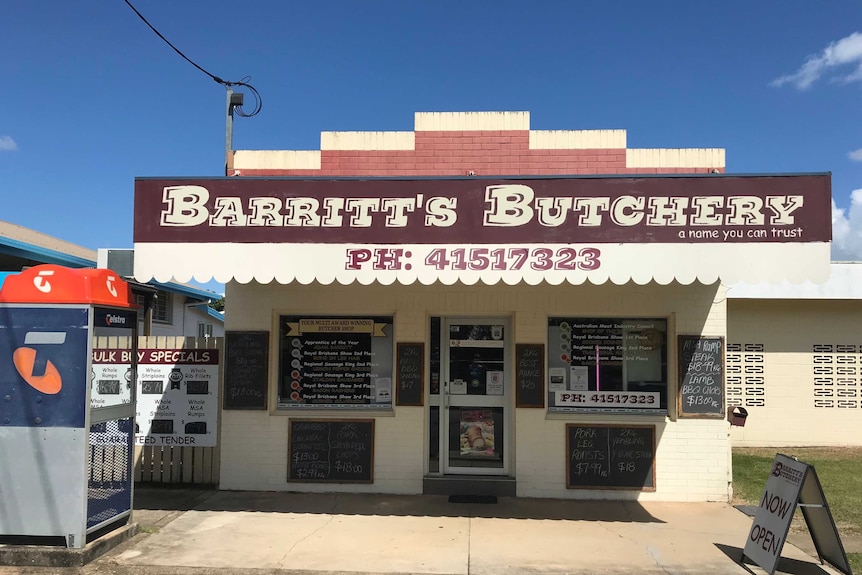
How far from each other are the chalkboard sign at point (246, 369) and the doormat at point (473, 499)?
8.87ft

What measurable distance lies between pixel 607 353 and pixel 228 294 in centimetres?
500

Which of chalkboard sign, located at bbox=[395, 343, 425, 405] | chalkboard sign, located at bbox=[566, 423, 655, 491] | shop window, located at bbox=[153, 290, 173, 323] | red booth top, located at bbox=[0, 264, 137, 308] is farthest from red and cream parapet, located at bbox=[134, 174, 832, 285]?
shop window, located at bbox=[153, 290, 173, 323]

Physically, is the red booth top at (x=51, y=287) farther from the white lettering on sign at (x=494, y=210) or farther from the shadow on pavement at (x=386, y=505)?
the shadow on pavement at (x=386, y=505)

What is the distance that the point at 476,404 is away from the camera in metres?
8.06

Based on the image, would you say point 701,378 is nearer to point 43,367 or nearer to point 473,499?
point 473,499

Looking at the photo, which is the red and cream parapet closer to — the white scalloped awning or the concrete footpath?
the white scalloped awning

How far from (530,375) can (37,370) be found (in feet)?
17.4

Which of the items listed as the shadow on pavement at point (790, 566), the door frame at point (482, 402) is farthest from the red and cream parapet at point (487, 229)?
the shadow on pavement at point (790, 566)

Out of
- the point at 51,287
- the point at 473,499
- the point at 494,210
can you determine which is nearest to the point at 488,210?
the point at 494,210

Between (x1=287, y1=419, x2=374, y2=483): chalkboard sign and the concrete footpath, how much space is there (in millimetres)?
262

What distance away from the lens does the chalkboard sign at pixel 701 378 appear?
7738 mm

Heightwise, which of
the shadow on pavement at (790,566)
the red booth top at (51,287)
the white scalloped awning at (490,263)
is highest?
the white scalloped awning at (490,263)

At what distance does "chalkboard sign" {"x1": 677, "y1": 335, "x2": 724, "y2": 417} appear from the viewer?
774 cm

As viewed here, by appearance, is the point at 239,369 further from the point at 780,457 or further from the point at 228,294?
the point at 780,457
